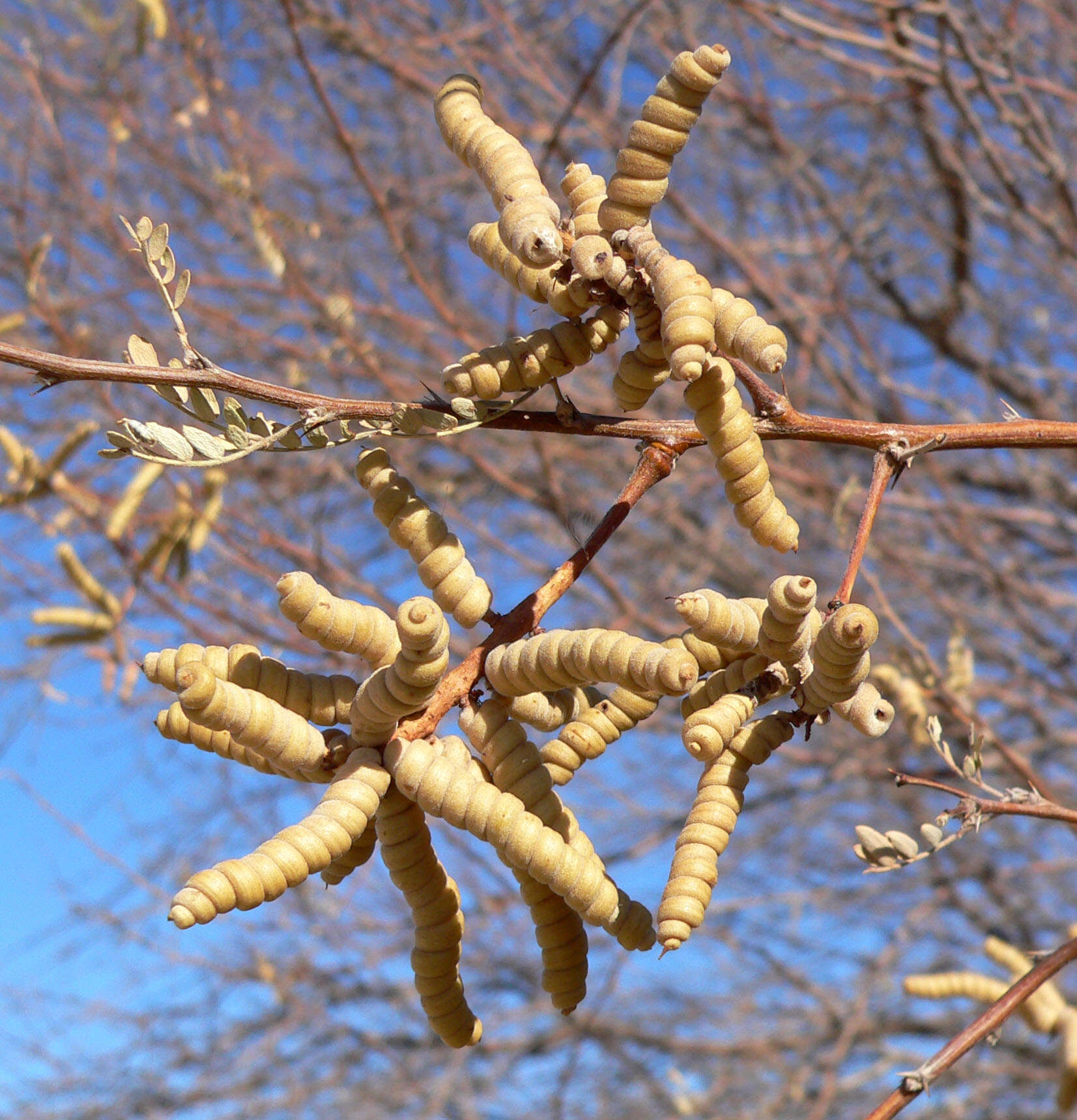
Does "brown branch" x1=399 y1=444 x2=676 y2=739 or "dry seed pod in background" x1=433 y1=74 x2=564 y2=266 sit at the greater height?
"dry seed pod in background" x1=433 y1=74 x2=564 y2=266

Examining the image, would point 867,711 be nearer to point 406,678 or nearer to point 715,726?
point 715,726

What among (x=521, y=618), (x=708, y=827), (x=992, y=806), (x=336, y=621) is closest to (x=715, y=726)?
(x=708, y=827)

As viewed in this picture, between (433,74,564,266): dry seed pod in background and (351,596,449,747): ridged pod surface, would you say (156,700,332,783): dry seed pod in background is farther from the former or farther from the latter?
(433,74,564,266): dry seed pod in background

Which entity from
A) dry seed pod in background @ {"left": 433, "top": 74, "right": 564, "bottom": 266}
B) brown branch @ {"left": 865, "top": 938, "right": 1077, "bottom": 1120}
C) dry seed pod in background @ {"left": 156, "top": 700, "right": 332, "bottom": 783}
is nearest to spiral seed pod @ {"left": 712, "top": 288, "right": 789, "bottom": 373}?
dry seed pod in background @ {"left": 433, "top": 74, "right": 564, "bottom": 266}

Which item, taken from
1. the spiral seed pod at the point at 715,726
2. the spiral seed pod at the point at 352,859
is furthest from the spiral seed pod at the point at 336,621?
the spiral seed pod at the point at 715,726

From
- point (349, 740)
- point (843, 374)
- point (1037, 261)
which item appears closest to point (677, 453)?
point (349, 740)
